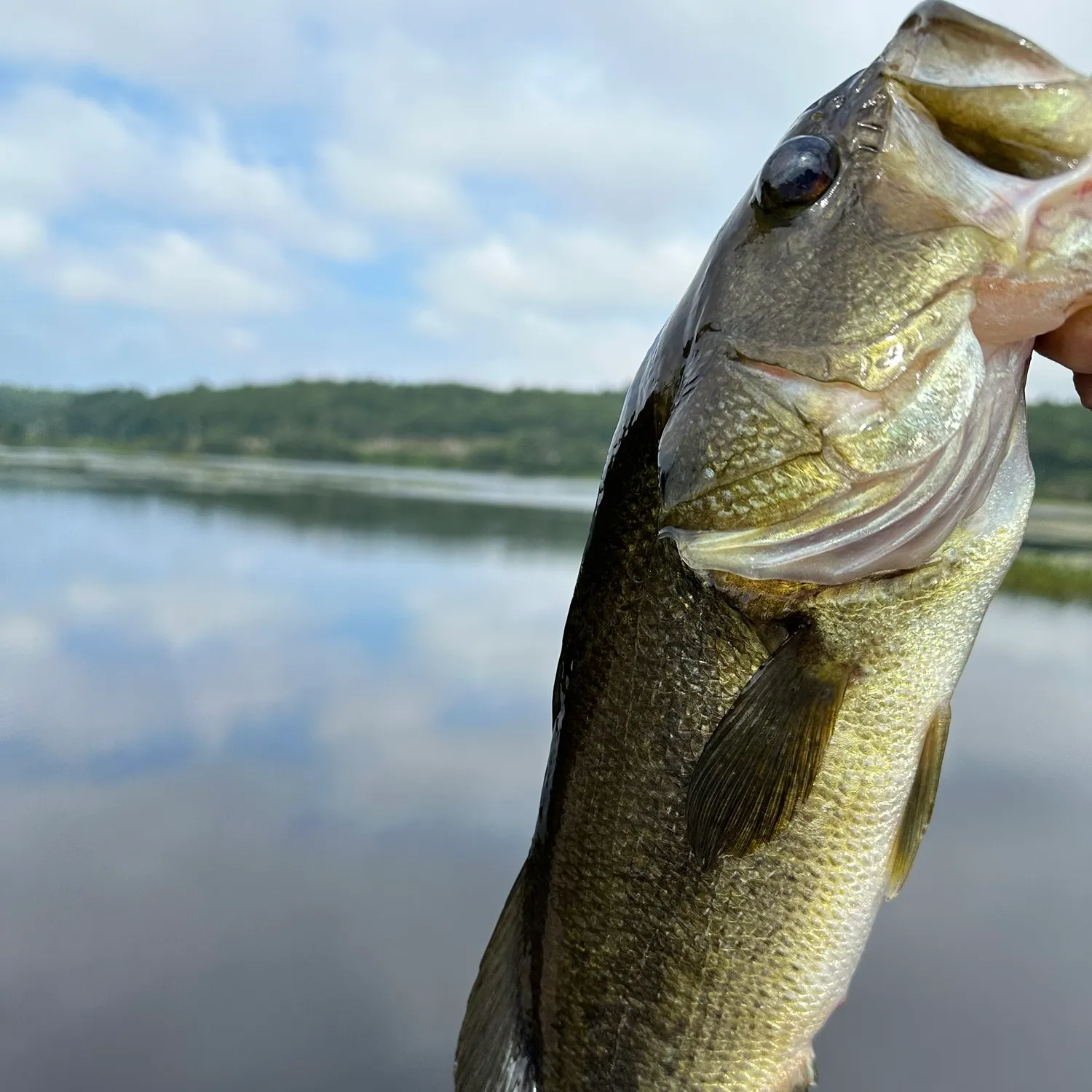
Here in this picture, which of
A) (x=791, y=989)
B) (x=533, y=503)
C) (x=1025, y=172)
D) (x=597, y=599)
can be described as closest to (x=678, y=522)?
(x=597, y=599)

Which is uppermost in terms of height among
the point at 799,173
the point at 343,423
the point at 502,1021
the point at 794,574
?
the point at 343,423

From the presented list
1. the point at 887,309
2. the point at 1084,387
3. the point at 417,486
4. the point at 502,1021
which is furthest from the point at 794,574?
the point at 417,486

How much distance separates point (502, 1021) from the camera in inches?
59.8

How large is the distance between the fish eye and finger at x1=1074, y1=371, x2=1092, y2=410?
0.59m

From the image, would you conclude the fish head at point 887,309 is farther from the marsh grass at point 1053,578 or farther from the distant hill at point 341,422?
the distant hill at point 341,422

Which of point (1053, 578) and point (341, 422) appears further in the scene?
point (341, 422)

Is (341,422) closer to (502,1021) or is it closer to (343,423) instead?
(343,423)

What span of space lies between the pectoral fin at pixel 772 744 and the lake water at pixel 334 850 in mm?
2428

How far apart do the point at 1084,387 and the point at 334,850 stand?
13.0 ft

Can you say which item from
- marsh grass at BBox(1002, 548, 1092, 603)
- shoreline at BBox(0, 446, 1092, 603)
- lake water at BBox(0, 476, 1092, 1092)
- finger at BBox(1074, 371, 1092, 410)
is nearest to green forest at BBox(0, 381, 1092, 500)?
shoreline at BBox(0, 446, 1092, 603)

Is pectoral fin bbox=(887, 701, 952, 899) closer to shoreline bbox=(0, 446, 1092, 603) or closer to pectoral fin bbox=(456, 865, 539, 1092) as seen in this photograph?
pectoral fin bbox=(456, 865, 539, 1092)

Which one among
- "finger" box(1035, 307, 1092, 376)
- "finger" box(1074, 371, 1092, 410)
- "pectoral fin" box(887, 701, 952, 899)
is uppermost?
"finger" box(1035, 307, 1092, 376)

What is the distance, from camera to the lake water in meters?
3.04

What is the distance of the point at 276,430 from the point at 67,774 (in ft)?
184
